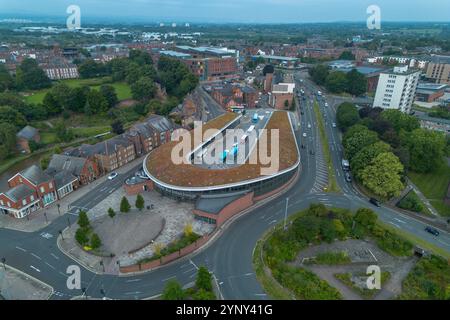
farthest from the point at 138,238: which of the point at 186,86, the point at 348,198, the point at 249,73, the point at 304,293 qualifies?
the point at 249,73

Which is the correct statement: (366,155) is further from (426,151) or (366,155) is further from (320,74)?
(320,74)

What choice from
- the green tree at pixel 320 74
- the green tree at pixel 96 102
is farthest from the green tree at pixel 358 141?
the green tree at pixel 320 74

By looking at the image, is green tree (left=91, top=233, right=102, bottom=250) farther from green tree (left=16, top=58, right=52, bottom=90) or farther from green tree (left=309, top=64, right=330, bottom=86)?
green tree (left=309, top=64, right=330, bottom=86)

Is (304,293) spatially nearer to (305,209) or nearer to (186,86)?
(305,209)

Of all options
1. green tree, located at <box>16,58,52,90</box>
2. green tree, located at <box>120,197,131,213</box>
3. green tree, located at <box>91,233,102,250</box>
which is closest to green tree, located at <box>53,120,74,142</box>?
green tree, located at <box>120,197,131,213</box>

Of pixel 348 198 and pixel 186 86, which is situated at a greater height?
pixel 186 86

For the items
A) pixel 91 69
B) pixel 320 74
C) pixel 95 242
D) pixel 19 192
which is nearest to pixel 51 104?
pixel 19 192
